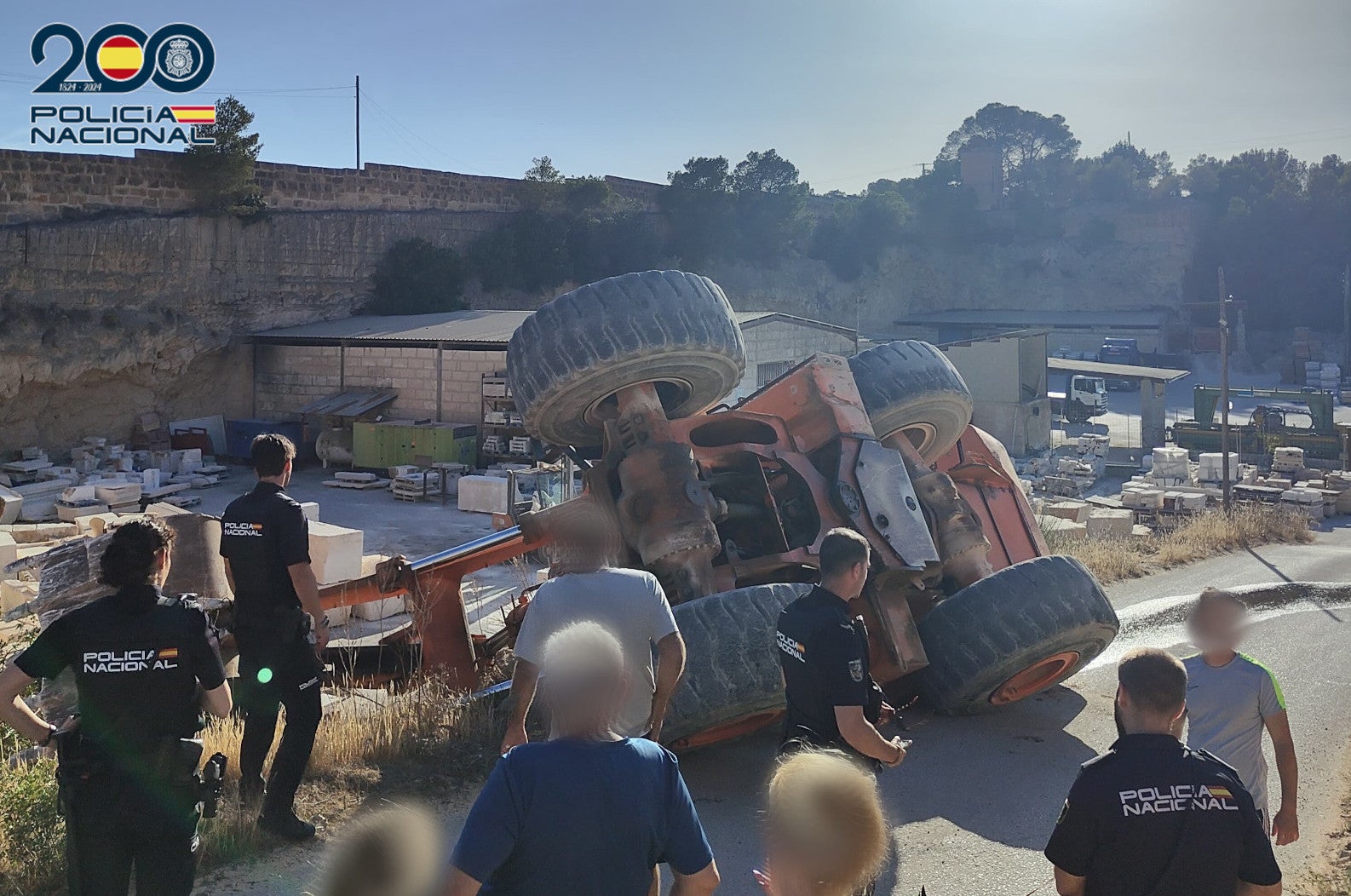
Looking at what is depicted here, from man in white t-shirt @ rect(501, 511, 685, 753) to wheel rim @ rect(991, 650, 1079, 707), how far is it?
3224mm

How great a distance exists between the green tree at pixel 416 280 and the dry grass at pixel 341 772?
26.9m

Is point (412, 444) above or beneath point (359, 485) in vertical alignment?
above

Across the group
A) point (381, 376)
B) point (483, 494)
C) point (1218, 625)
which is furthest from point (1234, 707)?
point (381, 376)

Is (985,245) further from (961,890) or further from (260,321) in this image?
(961,890)

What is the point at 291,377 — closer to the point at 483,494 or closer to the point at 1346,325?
the point at 483,494

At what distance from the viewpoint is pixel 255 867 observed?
183 inches

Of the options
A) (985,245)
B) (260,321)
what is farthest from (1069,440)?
(985,245)

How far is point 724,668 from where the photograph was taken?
548cm

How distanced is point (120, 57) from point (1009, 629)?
74.6 feet

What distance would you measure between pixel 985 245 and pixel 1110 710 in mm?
60444

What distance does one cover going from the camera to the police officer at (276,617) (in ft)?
16.0

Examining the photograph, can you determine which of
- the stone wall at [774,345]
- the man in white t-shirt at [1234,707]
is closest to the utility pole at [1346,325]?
the stone wall at [774,345]

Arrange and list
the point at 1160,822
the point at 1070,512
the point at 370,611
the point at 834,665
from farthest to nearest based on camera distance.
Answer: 1. the point at 1070,512
2. the point at 370,611
3. the point at 834,665
4. the point at 1160,822

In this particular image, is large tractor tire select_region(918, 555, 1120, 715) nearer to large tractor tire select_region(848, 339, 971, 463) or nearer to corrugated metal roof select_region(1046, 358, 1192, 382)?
large tractor tire select_region(848, 339, 971, 463)
